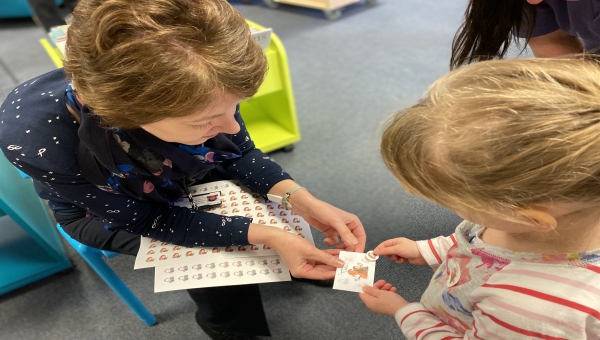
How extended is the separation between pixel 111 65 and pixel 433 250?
25.3 inches

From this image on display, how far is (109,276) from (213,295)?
0.94 feet

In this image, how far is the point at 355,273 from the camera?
773mm

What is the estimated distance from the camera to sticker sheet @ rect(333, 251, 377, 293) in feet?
2.51

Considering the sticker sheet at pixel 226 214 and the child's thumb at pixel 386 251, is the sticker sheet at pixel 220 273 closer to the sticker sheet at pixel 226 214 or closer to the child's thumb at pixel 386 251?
the sticker sheet at pixel 226 214

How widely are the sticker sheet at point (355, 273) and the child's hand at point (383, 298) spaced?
0.05 ft

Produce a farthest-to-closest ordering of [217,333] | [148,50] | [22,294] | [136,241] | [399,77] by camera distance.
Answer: [399,77] < [22,294] < [217,333] < [136,241] < [148,50]

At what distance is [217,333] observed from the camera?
1.12 metres

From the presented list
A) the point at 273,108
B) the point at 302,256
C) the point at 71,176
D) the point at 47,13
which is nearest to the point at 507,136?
the point at 302,256

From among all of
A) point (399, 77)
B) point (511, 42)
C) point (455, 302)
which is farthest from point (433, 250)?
point (399, 77)

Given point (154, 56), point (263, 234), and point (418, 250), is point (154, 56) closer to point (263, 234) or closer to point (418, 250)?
point (263, 234)

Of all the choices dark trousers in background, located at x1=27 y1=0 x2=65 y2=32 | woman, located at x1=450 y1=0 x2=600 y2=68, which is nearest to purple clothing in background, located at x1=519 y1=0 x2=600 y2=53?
woman, located at x1=450 y1=0 x2=600 y2=68

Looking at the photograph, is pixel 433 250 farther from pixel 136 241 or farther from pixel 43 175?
pixel 43 175

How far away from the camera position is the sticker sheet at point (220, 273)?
80 centimetres

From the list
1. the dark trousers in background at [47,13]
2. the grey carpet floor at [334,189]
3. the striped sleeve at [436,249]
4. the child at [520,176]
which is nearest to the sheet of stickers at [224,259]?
the grey carpet floor at [334,189]
